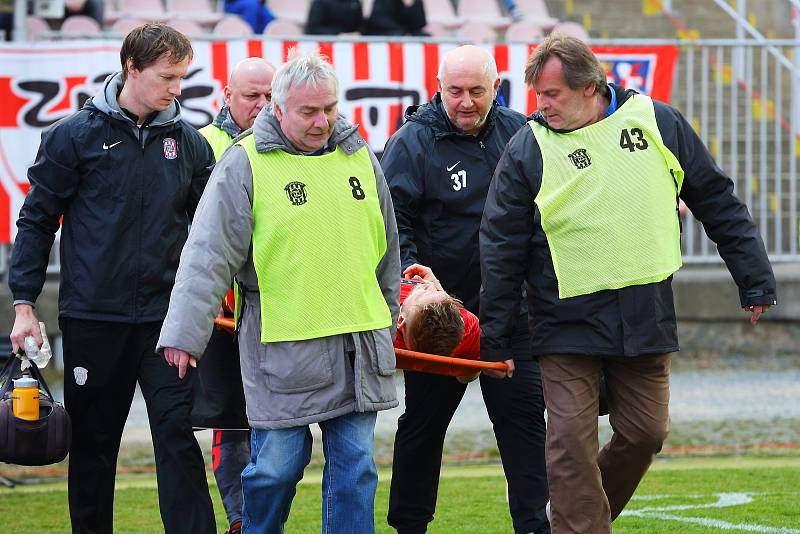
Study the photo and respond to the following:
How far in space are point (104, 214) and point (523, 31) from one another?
892 cm

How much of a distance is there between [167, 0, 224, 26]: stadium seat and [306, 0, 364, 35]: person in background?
4.02 feet

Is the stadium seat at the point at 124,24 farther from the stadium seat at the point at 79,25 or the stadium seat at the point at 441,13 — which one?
the stadium seat at the point at 441,13

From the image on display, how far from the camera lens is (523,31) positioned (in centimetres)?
1405

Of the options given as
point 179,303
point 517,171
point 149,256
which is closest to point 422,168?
point 517,171

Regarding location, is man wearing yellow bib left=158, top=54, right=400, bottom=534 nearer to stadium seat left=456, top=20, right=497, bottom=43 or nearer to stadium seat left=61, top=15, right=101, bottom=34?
stadium seat left=61, top=15, right=101, bottom=34

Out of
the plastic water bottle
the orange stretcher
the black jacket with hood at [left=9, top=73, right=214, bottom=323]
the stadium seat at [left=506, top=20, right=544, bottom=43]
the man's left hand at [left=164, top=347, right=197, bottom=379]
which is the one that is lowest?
the plastic water bottle

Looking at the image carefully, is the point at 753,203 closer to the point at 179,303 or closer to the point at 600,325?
the point at 600,325

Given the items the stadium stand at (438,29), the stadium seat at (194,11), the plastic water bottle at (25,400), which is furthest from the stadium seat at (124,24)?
the plastic water bottle at (25,400)

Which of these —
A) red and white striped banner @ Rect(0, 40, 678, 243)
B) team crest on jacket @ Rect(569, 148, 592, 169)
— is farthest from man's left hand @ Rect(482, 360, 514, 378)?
red and white striped banner @ Rect(0, 40, 678, 243)

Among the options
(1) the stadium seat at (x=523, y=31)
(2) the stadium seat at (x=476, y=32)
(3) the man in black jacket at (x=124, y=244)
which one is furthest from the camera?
(2) the stadium seat at (x=476, y=32)

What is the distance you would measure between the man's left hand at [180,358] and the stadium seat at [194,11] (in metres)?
8.97

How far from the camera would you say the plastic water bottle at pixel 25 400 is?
18.2ft

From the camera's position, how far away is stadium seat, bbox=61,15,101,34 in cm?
1234

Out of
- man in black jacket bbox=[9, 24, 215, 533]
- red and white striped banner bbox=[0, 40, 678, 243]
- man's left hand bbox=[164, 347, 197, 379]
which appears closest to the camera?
man's left hand bbox=[164, 347, 197, 379]
